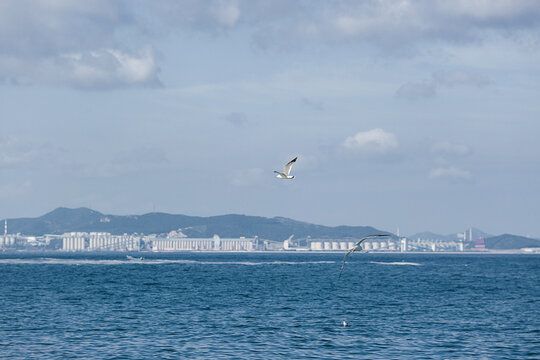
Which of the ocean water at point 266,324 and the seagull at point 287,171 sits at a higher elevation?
the seagull at point 287,171

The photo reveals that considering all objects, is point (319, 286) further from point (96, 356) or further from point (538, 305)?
point (96, 356)

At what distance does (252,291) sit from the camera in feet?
378

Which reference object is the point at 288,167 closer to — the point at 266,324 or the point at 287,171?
the point at 287,171

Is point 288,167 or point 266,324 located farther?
point 266,324

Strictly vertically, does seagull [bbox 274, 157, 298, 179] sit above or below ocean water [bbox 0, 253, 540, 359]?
above

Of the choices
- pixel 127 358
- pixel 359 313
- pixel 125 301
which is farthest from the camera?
pixel 125 301

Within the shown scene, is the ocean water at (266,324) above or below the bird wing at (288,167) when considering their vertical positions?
below

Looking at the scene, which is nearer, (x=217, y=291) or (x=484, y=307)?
(x=484, y=307)

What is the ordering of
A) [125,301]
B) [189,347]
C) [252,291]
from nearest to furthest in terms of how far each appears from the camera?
[189,347] → [125,301] → [252,291]

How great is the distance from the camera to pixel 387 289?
4843 inches

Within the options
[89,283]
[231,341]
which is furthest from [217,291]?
[231,341]

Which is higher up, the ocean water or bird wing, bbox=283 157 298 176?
bird wing, bbox=283 157 298 176

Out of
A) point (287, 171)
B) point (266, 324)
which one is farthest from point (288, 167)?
point (266, 324)

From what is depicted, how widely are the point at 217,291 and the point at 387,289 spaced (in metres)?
29.2
